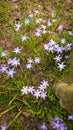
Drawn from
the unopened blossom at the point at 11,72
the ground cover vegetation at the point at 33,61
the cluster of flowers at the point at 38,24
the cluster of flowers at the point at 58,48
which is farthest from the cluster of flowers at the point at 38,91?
the cluster of flowers at the point at 38,24

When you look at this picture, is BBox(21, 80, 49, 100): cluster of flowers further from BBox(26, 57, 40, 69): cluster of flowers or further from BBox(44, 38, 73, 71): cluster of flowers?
BBox(44, 38, 73, 71): cluster of flowers

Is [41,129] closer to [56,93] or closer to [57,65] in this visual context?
[56,93]

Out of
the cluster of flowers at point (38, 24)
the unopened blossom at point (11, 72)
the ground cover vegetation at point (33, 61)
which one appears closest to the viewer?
the ground cover vegetation at point (33, 61)

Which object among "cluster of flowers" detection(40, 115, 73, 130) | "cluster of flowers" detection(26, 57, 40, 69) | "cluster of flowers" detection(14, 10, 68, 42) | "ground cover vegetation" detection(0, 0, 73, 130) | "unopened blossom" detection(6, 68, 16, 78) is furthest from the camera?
"cluster of flowers" detection(14, 10, 68, 42)

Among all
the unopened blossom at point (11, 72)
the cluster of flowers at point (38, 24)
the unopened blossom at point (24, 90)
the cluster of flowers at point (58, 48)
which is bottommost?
the unopened blossom at point (24, 90)

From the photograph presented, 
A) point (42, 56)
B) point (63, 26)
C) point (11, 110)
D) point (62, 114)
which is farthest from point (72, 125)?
point (63, 26)

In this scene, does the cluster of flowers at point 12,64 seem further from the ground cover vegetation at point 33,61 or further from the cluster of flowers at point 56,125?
the cluster of flowers at point 56,125

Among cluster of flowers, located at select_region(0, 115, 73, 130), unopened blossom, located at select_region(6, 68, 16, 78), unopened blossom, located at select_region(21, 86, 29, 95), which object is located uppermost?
unopened blossom, located at select_region(6, 68, 16, 78)

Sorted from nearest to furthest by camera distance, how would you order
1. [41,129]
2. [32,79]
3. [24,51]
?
1. [41,129]
2. [32,79]
3. [24,51]

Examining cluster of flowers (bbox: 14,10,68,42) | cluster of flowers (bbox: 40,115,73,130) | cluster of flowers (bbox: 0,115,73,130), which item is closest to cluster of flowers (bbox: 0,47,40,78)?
cluster of flowers (bbox: 14,10,68,42)
